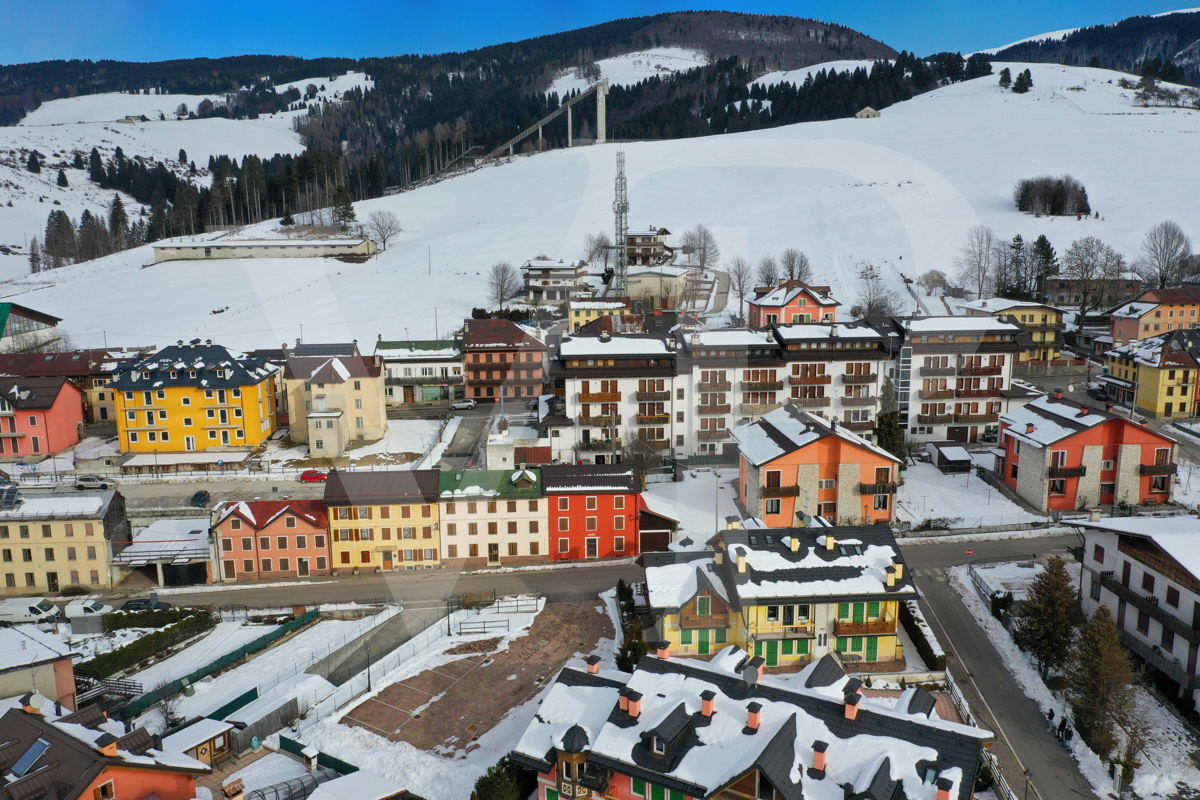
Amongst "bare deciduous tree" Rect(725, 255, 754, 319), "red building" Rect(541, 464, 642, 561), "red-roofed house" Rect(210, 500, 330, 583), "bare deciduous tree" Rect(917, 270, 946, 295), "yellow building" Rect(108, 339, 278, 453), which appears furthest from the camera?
"bare deciduous tree" Rect(725, 255, 754, 319)

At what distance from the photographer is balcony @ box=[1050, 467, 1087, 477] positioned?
41.9 m

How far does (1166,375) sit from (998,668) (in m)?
37.4

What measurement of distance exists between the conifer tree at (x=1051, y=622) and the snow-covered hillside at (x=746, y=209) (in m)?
63.1

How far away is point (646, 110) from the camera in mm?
188125

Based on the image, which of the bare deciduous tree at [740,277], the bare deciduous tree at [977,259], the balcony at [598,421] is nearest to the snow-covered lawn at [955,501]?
the balcony at [598,421]

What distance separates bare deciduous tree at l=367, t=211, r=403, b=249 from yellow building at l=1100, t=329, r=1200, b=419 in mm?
91607

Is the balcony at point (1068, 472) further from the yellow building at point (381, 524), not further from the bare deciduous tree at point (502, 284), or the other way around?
the bare deciduous tree at point (502, 284)

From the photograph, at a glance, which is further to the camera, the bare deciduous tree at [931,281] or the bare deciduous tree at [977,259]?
the bare deciduous tree at [977,259]

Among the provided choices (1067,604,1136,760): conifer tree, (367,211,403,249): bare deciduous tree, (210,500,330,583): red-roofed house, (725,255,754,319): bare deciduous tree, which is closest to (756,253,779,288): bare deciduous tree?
(725,255,754,319): bare deciduous tree

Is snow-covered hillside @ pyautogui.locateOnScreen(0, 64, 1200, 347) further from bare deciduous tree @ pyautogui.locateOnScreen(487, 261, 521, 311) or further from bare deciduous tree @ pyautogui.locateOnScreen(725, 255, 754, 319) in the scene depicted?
bare deciduous tree @ pyautogui.locateOnScreen(725, 255, 754, 319)

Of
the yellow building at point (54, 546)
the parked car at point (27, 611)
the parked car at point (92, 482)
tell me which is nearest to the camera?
the parked car at point (27, 611)

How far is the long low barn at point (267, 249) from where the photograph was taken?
113 metres

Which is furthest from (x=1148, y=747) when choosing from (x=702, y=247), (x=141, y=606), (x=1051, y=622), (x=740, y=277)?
(x=702, y=247)

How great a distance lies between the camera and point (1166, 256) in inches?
3666
